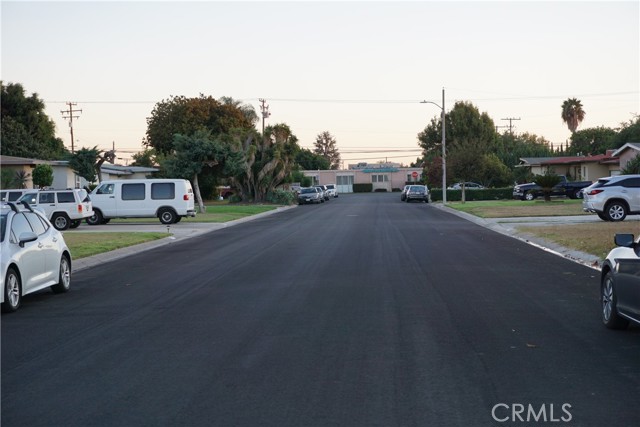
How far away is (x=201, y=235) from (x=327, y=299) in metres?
19.7

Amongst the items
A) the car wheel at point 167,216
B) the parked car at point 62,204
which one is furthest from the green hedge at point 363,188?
the parked car at point 62,204

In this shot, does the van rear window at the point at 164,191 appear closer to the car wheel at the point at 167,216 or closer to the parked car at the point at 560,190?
the car wheel at the point at 167,216

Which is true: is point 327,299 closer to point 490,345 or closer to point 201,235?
point 490,345

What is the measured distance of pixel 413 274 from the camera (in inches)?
642

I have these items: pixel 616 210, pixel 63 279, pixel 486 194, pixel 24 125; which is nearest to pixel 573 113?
pixel 486 194

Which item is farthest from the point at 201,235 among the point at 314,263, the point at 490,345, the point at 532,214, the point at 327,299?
the point at 490,345

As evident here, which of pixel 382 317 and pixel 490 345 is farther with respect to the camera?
pixel 382 317

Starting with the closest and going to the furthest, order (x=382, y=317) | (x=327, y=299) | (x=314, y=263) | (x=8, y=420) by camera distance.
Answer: (x=8, y=420)
(x=382, y=317)
(x=327, y=299)
(x=314, y=263)

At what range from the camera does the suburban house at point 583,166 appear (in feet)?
227

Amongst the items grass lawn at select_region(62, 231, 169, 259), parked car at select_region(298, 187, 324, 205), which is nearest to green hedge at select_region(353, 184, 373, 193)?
parked car at select_region(298, 187, 324, 205)

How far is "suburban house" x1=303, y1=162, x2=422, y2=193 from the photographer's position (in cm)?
13550

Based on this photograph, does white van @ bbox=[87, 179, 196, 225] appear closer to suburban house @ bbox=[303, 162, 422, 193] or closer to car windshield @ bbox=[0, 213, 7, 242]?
car windshield @ bbox=[0, 213, 7, 242]

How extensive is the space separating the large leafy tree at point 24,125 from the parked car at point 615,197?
2380 inches

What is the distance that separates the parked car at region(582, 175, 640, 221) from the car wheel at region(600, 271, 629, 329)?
2257 cm
